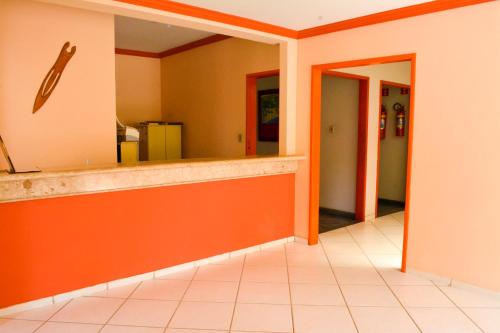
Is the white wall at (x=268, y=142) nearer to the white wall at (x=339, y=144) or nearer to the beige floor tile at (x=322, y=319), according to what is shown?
the white wall at (x=339, y=144)

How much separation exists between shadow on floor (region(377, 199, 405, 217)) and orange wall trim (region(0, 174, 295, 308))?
261cm

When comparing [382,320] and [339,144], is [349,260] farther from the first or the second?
[339,144]

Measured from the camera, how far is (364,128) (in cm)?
539

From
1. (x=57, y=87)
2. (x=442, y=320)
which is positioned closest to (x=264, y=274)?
(x=442, y=320)

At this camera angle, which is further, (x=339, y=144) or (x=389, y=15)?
(x=339, y=144)

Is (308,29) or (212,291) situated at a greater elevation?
(308,29)

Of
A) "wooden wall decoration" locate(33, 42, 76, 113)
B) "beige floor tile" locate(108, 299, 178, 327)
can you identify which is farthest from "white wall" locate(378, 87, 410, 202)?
"wooden wall decoration" locate(33, 42, 76, 113)

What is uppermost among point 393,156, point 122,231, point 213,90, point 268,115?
point 213,90

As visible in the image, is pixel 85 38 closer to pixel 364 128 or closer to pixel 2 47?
pixel 2 47

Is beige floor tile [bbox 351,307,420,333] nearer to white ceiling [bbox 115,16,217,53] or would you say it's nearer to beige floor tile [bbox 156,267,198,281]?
beige floor tile [bbox 156,267,198,281]

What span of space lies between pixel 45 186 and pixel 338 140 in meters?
4.17

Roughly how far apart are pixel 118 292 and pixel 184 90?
3.80 meters

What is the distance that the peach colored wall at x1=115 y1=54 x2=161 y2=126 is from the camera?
20.8ft

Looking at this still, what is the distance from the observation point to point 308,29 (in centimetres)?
417
